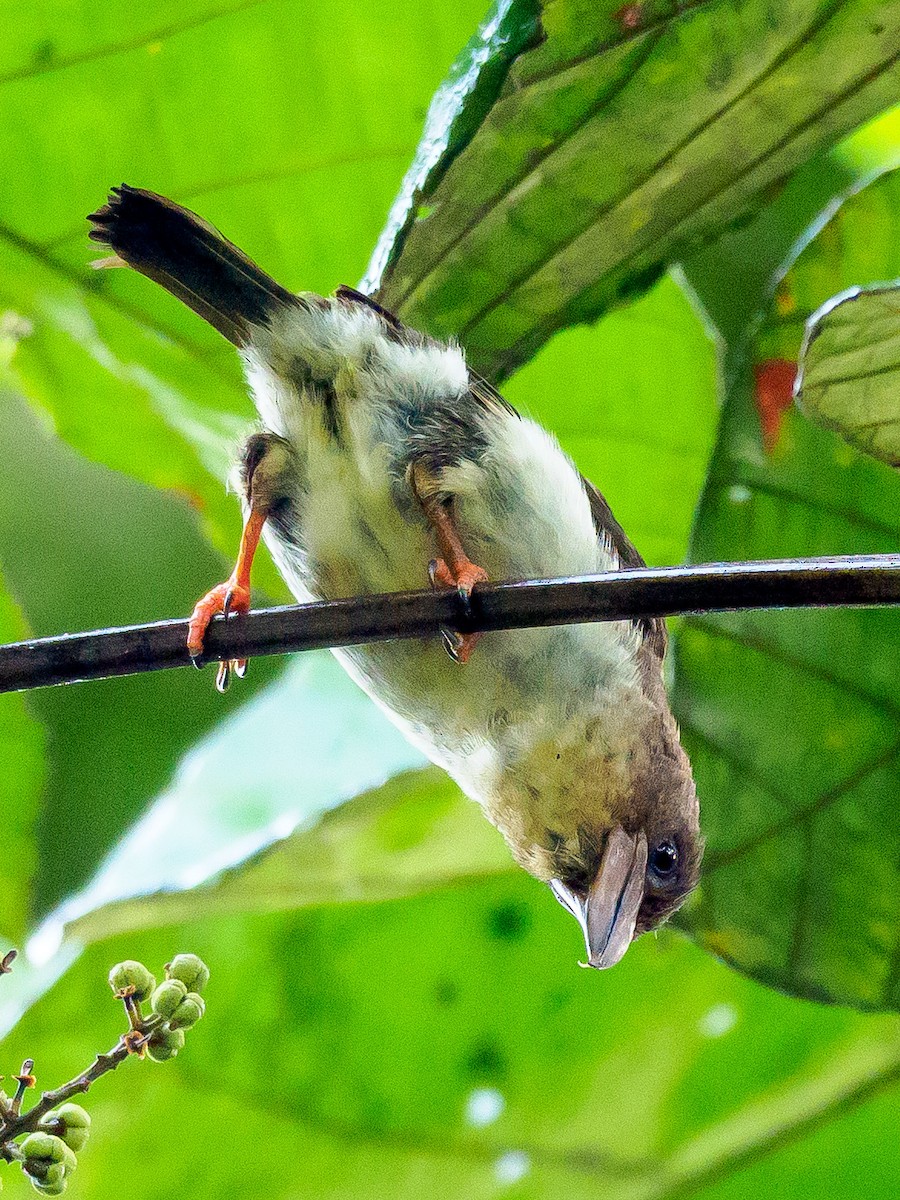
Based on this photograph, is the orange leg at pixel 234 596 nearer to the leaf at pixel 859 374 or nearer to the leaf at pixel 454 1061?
the leaf at pixel 454 1061

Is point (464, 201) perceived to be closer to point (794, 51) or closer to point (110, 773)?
point (794, 51)

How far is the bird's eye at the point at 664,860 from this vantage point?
6.91ft

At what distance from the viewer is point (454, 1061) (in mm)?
2170

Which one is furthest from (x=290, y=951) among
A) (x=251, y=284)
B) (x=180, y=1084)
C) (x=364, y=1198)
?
(x=251, y=284)

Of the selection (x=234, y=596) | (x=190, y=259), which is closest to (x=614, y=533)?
Result: (x=234, y=596)

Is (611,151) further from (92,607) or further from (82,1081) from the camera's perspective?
(92,607)

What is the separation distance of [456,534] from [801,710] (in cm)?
54

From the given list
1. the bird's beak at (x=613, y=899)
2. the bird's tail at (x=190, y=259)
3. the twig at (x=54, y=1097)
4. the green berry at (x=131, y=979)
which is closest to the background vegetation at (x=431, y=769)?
the bird's beak at (x=613, y=899)

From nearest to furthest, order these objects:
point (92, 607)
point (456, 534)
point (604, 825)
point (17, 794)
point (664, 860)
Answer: point (456, 534)
point (604, 825)
point (664, 860)
point (17, 794)
point (92, 607)

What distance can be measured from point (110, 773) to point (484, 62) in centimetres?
149

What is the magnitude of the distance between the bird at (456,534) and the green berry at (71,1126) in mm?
823

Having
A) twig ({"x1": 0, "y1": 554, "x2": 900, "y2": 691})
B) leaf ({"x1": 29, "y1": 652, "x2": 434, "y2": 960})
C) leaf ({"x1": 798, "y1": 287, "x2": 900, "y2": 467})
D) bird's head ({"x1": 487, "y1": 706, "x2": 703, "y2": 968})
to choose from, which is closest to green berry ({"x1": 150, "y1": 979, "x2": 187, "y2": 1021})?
twig ({"x1": 0, "y1": 554, "x2": 900, "y2": 691})

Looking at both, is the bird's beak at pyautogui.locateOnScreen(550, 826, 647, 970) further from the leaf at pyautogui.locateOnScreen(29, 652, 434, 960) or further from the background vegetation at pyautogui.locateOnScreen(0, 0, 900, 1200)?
the leaf at pyautogui.locateOnScreen(29, 652, 434, 960)

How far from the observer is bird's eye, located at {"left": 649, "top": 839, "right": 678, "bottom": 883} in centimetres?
211
